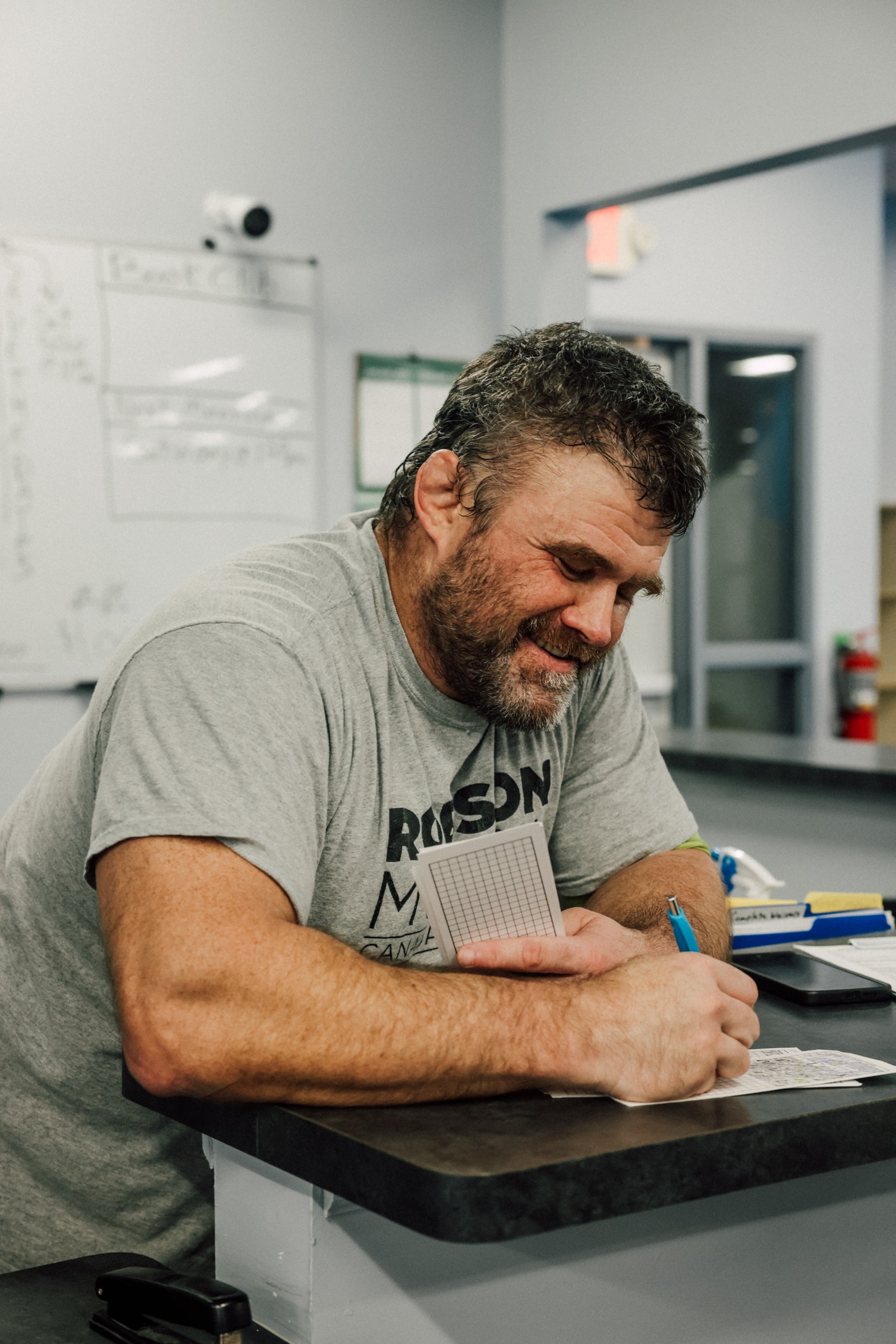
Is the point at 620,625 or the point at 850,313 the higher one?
the point at 850,313

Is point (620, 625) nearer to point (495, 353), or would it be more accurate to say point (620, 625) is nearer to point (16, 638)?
point (495, 353)

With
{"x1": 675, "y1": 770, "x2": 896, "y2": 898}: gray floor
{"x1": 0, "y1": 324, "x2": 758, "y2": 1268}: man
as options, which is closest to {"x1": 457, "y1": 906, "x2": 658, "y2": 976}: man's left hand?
{"x1": 0, "y1": 324, "x2": 758, "y2": 1268}: man

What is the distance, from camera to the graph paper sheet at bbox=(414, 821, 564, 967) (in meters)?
0.93

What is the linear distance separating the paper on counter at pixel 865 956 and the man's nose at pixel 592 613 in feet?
1.39

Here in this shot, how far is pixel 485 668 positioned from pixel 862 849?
192 cm

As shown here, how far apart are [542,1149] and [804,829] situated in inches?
90.4

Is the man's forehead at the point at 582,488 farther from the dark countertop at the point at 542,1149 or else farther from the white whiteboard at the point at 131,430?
the white whiteboard at the point at 131,430

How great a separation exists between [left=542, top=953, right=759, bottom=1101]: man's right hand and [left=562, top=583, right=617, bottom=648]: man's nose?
31cm

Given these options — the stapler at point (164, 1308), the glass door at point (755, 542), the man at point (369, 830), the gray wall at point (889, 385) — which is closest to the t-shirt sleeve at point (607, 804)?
the man at point (369, 830)

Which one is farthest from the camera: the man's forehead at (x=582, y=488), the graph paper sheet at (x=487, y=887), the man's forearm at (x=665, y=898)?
the man's forearm at (x=665, y=898)

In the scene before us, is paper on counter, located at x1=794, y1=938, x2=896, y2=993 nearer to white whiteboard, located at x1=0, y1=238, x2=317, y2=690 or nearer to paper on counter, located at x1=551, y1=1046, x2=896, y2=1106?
paper on counter, located at x1=551, y1=1046, x2=896, y2=1106

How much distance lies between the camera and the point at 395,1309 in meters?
0.85

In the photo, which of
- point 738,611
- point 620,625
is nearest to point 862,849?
point 620,625

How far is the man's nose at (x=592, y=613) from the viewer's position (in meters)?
1.11
